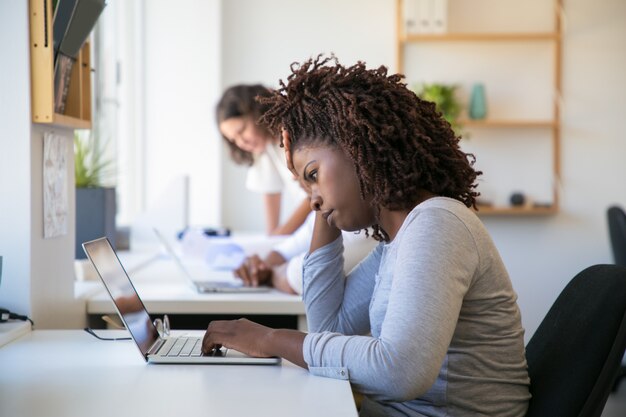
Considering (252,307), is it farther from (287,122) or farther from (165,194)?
(165,194)

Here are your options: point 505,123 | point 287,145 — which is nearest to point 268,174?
point 505,123

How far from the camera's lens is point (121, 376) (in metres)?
1.32

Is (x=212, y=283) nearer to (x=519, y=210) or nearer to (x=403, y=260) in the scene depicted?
(x=403, y=260)

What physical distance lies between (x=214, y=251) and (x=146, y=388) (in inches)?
64.3

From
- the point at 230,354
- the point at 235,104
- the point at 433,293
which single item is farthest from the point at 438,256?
the point at 235,104

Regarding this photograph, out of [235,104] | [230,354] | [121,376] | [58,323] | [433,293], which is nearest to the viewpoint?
[433,293]

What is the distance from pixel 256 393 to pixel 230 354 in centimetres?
25

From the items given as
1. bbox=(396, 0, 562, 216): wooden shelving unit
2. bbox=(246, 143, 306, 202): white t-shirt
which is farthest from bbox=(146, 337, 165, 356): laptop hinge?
bbox=(396, 0, 562, 216): wooden shelving unit

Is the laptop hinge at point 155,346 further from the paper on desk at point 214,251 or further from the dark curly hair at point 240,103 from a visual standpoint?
the dark curly hair at point 240,103

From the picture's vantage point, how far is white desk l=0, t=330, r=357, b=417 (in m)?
1.11

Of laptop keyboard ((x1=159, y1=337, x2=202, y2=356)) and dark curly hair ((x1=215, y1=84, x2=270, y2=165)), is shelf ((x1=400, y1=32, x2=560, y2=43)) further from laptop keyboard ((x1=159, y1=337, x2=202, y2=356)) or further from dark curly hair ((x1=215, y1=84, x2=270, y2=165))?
laptop keyboard ((x1=159, y1=337, x2=202, y2=356))

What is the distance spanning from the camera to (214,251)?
2859 millimetres

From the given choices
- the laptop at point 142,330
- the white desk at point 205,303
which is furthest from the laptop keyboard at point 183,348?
the white desk at point 205,303

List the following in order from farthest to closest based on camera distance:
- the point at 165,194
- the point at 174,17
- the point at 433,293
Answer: the point at 174,17, the point at 165,194, the point at 433,293
